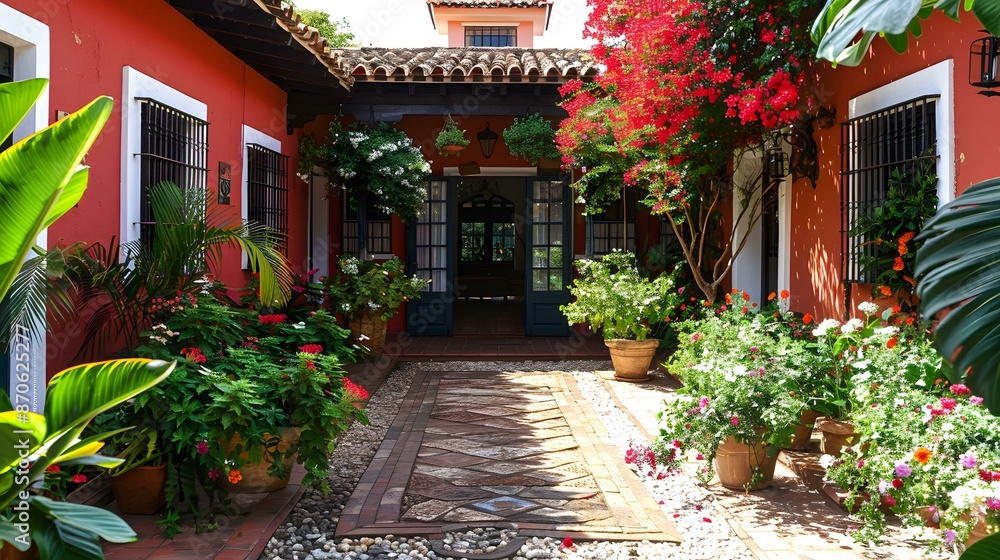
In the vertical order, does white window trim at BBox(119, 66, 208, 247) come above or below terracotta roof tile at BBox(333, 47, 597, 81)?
below

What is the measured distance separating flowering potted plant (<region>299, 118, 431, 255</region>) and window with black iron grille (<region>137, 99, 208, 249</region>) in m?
2.95

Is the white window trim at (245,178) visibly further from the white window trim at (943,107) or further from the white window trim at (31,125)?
the white window trim at (943,107)

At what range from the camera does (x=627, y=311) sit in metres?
7.78

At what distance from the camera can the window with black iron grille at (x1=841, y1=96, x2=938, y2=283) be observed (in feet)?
16.1

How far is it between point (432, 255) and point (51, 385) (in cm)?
833

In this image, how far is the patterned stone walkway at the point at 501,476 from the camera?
3984mm

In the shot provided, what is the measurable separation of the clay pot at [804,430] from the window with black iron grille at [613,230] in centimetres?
584

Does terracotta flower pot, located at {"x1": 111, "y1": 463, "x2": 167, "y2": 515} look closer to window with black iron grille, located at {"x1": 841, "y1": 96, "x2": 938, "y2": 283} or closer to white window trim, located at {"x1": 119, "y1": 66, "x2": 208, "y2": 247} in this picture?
white window trim, located at {"x1": 119, "y1": 66, "x2": 208, "y2": 247}

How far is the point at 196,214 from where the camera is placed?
15.5ft

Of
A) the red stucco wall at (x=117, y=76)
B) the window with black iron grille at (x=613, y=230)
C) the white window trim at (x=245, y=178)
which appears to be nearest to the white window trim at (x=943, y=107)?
the red stucco wall at (x=117, y=76)

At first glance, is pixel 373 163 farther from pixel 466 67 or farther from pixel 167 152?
pixel 167 152

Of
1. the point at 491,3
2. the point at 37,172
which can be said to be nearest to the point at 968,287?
the point at 37,172

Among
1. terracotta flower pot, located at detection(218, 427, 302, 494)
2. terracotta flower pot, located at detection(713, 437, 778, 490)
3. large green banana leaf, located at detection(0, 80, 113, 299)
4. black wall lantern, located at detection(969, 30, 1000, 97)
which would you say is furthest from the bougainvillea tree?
large green banana leaf, located at detection(0, 80, 113, 299)

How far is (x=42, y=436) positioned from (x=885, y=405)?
10.8 feet
